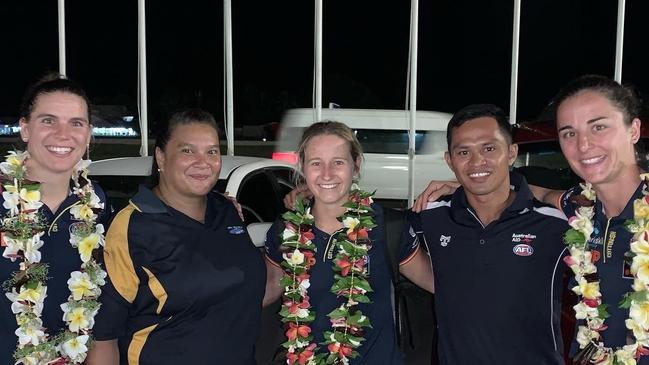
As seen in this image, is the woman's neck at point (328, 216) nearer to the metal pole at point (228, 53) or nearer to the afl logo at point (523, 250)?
the afl logo at point (523, 250)

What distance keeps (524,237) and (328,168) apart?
966mm

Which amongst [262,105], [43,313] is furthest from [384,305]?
[262,105]

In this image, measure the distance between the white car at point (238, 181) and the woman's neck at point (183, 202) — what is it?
4.65 feet

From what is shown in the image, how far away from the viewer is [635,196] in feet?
8.64

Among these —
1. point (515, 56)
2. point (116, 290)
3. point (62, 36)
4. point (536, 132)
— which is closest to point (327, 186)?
point (116, 290)

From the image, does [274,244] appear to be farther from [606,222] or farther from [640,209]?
[640,209]

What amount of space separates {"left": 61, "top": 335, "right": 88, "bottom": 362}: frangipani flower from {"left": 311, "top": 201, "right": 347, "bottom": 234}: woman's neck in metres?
1.19

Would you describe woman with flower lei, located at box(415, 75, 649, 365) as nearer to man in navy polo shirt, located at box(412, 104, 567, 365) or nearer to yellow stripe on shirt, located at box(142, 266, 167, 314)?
man in navy polo shirt, located at box(412, 104, 567, 365)

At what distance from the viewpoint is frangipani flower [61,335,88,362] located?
261 centimetres

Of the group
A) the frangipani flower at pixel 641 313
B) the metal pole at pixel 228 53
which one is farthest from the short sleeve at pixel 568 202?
the metal pole at pixel 228 53

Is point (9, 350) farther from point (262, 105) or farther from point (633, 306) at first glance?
point (262, 105)

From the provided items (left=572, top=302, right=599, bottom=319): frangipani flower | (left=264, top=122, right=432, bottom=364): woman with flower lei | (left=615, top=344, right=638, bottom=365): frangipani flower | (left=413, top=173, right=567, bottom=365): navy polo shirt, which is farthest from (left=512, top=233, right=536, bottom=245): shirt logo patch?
(left=615, top=344, right=638, bottom=365): frangipani flower

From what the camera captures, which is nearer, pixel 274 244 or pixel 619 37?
pixel 274 244

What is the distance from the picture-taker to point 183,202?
2.90 metres
